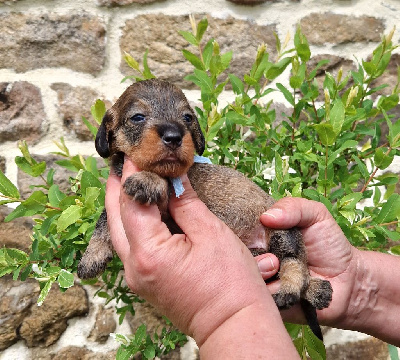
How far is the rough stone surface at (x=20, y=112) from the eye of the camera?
8.34 ft

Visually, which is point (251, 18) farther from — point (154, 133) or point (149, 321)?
point (149, 321)

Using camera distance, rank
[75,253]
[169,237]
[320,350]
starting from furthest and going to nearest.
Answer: [75,253]
[320,350]
[169,237]

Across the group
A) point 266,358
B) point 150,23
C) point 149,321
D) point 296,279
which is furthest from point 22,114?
point 266,358

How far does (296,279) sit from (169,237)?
0.62 meters

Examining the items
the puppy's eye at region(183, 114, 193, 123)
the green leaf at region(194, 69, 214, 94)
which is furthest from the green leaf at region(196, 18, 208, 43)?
the puppy's eye at region(183, 114, 193, 123)

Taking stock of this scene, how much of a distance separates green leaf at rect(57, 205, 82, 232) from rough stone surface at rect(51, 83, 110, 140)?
1.11 metres

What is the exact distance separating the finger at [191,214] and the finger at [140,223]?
9 centimetres

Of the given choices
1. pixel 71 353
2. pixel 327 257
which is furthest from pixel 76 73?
pixel 327 257

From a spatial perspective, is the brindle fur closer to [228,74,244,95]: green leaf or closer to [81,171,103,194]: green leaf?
[81,171,103,194]: green leaf

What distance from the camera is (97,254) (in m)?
1.81

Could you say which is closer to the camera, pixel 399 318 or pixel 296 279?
pixel 296 279

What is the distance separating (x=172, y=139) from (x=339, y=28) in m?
1.97

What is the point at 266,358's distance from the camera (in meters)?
1.19

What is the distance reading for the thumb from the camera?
149 cm
